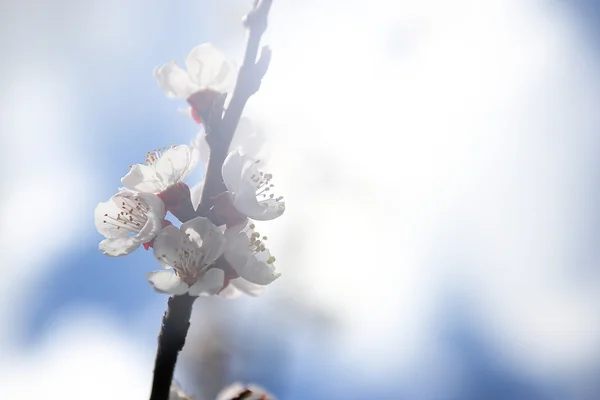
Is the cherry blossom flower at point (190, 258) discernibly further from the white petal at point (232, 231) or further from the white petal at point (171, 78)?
the white petal at point (171, 78)

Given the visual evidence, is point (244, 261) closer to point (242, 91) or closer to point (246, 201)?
point (246, 201)

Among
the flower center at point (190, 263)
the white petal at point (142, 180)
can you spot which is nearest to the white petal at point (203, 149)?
the white petal at point (142, 180)

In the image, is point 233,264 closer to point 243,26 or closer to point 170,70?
point 243,26

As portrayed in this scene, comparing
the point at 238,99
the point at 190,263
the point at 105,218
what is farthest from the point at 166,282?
the point at 238,99

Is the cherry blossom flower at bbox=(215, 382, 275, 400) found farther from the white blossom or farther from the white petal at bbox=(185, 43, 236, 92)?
the white petal at bbox=(185, 43, 236, 92)

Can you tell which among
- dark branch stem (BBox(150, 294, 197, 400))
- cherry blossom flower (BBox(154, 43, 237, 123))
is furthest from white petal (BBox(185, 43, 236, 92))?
dark branch stem (BBox(150, 294, 197, 400))

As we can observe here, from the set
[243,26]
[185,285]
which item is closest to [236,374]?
[185,285]
